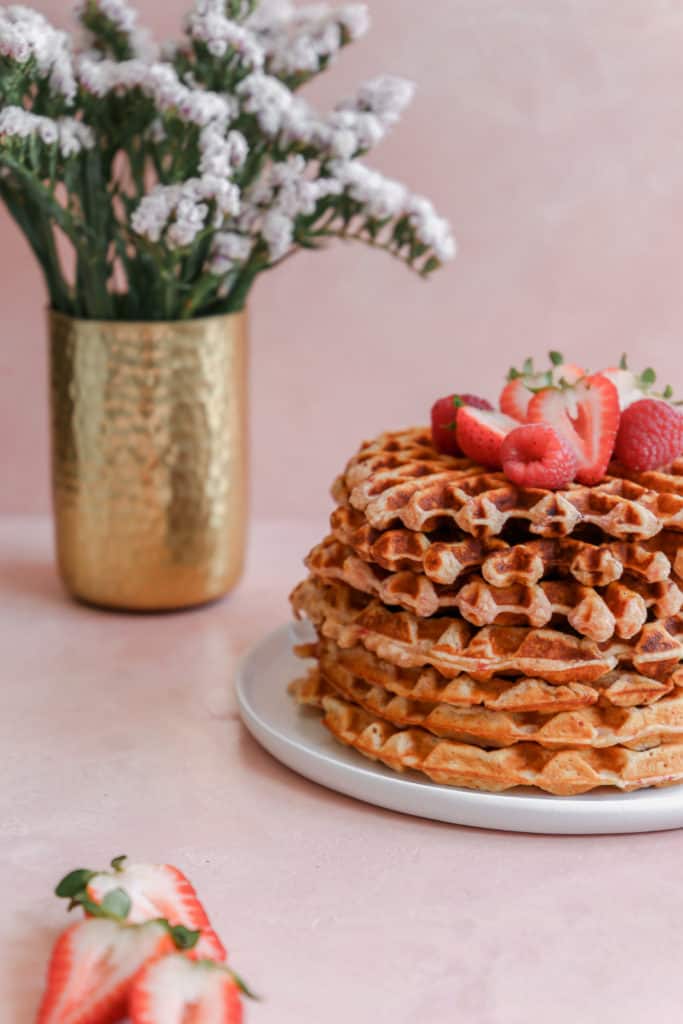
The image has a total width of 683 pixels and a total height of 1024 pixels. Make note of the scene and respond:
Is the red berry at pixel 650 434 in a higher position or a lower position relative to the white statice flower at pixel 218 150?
lower

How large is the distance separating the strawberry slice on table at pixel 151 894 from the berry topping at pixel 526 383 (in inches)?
24.6

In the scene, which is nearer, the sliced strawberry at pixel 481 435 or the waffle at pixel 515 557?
the waffle at pixel 515 557

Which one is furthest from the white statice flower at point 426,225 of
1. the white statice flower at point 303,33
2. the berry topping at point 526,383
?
the berry topping at point 526,383

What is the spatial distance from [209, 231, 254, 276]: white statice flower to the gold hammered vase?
0.10 m

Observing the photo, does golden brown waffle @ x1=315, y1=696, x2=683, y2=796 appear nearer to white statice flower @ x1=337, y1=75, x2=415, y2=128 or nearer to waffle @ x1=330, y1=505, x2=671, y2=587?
waffle @ x1=330, y1=505, x2=671, y2=587

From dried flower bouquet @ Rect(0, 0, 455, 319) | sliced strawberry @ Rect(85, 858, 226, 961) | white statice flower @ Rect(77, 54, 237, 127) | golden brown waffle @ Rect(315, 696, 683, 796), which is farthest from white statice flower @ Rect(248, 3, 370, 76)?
sliced strawberry @ Rect(85, 858, 226, 961)

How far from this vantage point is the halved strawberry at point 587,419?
1.35 m

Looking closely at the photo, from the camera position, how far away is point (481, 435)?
139 cm

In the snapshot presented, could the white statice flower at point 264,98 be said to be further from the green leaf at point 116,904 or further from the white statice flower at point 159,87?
the green leaf at point 116,904

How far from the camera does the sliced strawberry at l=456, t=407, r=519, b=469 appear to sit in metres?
1.39

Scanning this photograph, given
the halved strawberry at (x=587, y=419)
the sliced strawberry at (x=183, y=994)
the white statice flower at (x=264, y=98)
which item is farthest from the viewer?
the white statice flower at (x=264, y=98)

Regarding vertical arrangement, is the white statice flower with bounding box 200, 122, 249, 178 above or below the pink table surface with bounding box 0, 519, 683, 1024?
above

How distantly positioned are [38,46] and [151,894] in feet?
3.08

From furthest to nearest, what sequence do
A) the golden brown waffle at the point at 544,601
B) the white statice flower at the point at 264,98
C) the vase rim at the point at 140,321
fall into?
the vase rim at the point at 140,321, the white statice flower at the point at 264,98, the golden brown waffle at the point at 544,601
